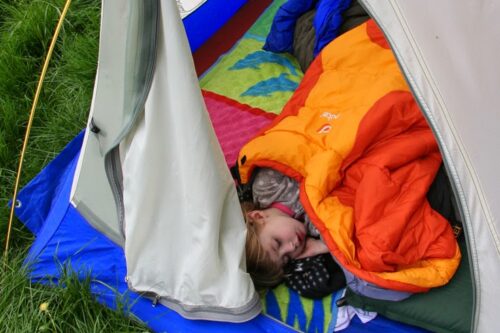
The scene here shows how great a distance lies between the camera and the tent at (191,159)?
109 centimetres

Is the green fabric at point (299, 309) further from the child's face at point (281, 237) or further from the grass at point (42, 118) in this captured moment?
the grass at point (42, 118)

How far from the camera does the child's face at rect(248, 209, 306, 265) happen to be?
1.57m

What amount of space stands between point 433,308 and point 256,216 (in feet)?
1.78

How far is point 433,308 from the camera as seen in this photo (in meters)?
1.43

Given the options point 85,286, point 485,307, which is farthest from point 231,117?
point 485,307

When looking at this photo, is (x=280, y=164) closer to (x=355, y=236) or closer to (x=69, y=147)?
(x=355, y=236)

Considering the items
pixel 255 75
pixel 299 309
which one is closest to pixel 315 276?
pixel 299 309

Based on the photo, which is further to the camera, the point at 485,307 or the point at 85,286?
the point at 85,286

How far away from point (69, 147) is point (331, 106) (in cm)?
92

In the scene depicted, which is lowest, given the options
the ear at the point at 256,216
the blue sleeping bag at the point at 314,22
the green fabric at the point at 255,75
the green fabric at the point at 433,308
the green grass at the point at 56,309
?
the green grass at the point at 56,309

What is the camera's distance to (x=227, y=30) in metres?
2.50

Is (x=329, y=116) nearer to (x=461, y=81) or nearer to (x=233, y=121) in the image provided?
(x=233, y=121)

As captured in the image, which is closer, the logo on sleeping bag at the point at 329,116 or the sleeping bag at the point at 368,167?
the sleeping bag at the point at 368,167

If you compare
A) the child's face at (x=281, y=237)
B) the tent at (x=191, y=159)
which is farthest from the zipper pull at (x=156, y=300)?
the child's face at (x=281, y=237)
